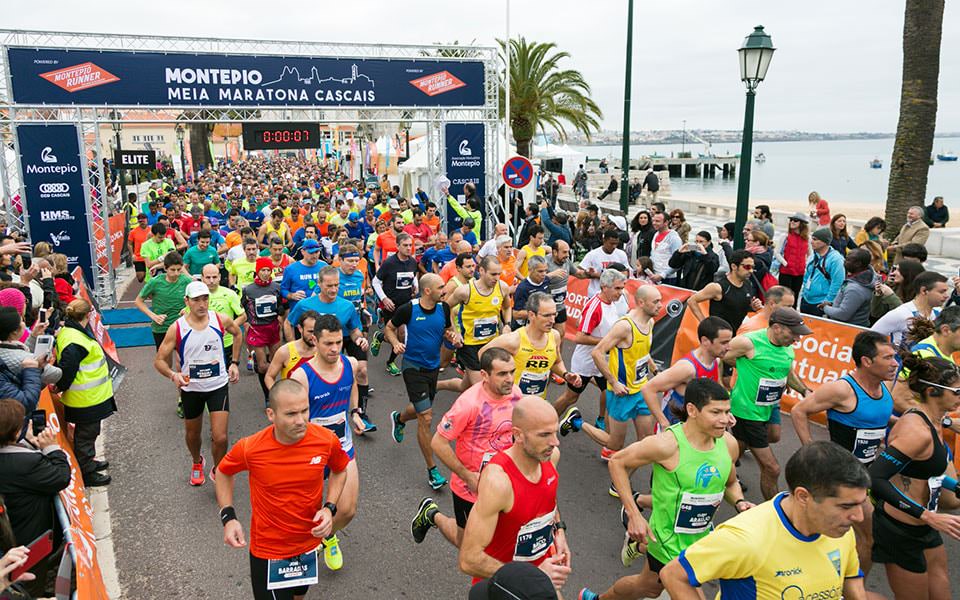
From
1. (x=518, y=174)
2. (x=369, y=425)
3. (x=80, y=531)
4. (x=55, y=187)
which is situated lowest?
(x=369, y=425)

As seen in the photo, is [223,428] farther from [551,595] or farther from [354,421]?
[551,595]

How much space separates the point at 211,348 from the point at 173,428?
2303 mm

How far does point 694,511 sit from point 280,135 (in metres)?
14.7

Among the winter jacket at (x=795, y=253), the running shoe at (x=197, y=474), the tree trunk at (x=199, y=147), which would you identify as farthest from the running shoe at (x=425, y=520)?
the tree trunk at (x=199, y=147)

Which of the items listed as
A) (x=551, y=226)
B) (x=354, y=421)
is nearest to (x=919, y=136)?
(x=551, y=226)

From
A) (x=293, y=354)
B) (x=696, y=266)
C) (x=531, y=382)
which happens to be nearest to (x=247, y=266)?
(x=293, y=354)

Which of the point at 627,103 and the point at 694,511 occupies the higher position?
the point at 627,103

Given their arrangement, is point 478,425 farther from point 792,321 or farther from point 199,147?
point 199,147

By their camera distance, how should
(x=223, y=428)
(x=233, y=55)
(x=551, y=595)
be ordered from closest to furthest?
1. (x=551, y=595)
2. (x=223, y=428)
3. (x=233, y=55)

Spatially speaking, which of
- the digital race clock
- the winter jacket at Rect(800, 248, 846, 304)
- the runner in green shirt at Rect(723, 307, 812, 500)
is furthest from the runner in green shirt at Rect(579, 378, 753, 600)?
the digital race clock

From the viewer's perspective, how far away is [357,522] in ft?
18.8

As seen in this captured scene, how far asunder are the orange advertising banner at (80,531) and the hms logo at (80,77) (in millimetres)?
10853

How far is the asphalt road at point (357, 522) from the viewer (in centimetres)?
484

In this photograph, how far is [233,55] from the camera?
604 inches
